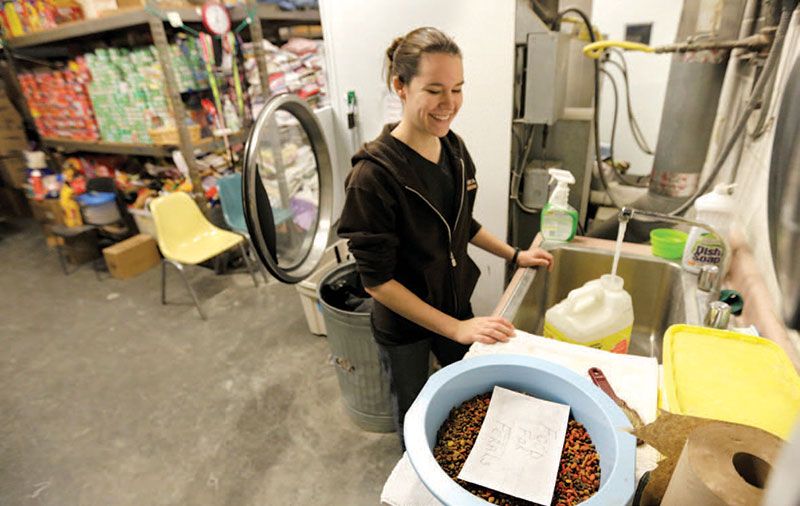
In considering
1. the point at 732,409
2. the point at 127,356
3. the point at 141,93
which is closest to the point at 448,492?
the point at 732,409

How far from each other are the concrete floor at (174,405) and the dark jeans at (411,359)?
0.58 meters

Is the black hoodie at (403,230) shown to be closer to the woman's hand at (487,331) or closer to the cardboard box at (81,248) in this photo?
the woman's hand at (487,331)

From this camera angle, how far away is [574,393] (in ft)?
2.24

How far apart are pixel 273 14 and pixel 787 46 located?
10.2 feet

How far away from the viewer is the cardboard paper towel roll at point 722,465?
382 mm

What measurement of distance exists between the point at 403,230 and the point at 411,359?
0.45 m

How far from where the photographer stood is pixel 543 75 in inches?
68.8

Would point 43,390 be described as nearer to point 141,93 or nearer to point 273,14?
point 141,93

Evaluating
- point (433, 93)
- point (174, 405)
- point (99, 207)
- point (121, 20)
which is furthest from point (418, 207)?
point (99, 207)

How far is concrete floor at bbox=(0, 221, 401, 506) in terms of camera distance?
5.56 ft

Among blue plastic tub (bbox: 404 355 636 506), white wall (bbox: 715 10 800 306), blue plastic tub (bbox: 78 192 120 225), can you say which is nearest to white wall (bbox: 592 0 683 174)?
white wall (bbox: 715 10 800 306)

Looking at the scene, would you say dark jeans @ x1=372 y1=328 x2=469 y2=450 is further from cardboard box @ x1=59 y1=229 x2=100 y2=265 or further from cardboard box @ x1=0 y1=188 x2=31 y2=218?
cardboard box @ x1=0 y1=188 x2=31 y2=218

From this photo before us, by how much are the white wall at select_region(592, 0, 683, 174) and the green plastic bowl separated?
9.14 ft

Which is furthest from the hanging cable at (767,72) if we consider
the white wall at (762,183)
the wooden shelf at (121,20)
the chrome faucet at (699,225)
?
the wooden shelf at (121,20)
